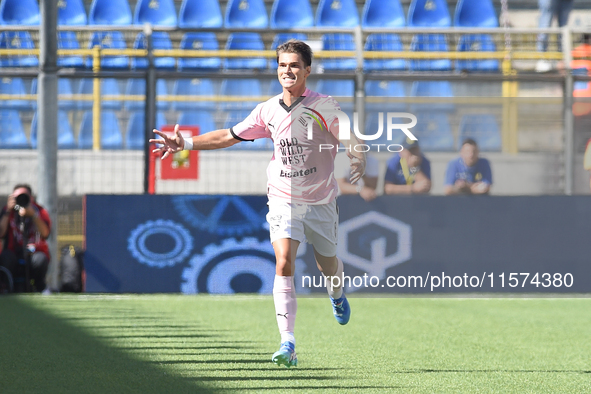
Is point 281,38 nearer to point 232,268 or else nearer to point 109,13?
point 232,268

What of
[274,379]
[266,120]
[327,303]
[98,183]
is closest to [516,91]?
[327,303]

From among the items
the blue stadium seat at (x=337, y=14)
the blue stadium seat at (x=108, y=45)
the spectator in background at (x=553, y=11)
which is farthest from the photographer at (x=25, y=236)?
the spectator in background at (x=553, y=11)

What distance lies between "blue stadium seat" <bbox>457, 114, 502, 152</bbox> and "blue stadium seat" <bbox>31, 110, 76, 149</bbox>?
16.2 ft

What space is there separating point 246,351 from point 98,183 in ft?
16.7

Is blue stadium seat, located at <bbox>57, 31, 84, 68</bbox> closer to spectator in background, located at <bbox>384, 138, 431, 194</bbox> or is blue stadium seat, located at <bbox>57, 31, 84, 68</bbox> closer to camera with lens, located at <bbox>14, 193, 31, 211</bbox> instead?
camera with lens, located at <bbox>14, 193, 31, 211</bbox>

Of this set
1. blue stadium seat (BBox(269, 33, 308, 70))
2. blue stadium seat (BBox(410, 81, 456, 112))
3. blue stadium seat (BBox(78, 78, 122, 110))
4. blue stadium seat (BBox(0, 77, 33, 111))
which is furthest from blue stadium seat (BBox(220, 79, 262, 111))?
blue stadium seat (BBox(0, 77, 33, 111))

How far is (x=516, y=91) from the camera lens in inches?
419

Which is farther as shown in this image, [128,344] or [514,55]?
Result: [514,55]

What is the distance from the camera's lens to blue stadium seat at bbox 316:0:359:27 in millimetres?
15609

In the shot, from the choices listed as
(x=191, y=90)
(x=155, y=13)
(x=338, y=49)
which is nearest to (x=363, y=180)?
(x=191, y=90)

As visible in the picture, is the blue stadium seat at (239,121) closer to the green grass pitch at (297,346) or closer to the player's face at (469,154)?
the green grass pitch at (297,346)

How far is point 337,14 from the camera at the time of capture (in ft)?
51.6

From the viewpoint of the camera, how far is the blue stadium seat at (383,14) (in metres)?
15.8

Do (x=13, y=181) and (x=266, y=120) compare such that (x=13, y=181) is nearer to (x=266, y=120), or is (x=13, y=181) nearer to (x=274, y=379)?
(x=266, y=120)
